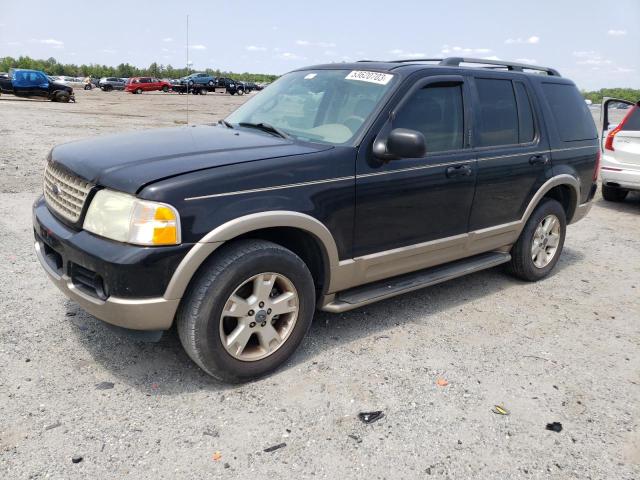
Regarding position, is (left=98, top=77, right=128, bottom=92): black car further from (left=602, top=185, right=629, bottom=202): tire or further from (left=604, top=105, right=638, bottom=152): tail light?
(left=604, top=105, right=638, bottom=152): tail light

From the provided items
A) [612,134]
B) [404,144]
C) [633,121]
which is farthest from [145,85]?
[404,144]

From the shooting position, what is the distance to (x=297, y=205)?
327 cm

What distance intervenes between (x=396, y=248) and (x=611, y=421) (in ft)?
5.46

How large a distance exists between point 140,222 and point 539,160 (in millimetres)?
3610

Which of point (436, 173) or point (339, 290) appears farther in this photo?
point (436, 173)

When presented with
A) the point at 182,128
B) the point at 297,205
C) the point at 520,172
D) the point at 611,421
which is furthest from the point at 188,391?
the point at 520,172

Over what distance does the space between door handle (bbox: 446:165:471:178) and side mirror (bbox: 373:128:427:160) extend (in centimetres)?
65

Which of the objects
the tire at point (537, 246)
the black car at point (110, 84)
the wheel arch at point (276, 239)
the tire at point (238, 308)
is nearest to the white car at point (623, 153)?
the tire at point (537, 246)

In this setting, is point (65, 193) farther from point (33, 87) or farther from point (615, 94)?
point (615, 94)

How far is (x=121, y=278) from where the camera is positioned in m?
2.79

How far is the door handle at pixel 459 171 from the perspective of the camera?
4098 millimetres

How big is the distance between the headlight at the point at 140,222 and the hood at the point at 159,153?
8 cm

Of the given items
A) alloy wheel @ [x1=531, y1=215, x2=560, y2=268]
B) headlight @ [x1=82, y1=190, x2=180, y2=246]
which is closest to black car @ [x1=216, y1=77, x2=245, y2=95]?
alloy wheel @ [x1=531, y1=215, x2=560, y2=268]

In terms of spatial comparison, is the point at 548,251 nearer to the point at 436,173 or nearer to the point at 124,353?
the point at 436,173
